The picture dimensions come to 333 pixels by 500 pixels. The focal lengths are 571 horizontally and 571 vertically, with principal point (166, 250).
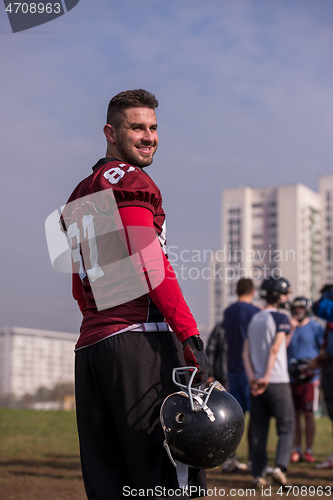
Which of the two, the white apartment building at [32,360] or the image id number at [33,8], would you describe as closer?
the image id number at [33,8]

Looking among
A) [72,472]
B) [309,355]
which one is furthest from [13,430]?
[309,355]

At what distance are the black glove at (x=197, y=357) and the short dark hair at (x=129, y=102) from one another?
4.00 ft

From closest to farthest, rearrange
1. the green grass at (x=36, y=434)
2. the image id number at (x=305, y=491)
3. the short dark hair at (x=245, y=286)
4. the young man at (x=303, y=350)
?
the image id number at (x=305, y=491) < the short dark hair at (x=245, y=286) < the young man at (x=303, y=350) < the green grass at (x=36, y=434)

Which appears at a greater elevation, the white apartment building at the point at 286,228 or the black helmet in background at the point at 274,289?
the white apartment building at the point at 286,228

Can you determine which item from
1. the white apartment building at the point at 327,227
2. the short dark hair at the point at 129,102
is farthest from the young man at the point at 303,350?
the white apartment building at the point at 327,227

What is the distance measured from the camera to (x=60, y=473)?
24.7ft

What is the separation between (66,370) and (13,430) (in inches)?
1896

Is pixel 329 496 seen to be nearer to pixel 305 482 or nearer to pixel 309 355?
pixel 305 482

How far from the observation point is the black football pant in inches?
98.3

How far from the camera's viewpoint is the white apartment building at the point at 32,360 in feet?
156

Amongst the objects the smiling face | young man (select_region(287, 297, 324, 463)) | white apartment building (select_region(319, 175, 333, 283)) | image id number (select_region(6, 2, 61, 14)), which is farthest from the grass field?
white apartment building (select_region(319, 175, 333, 283))

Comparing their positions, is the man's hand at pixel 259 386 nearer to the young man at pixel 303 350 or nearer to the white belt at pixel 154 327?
the young man at pixel 303 350

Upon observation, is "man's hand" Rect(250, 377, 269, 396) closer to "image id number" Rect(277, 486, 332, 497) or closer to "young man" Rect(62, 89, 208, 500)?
"image id number" Rect(277, 486, 332, 497)

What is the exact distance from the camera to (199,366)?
245 centimetres
